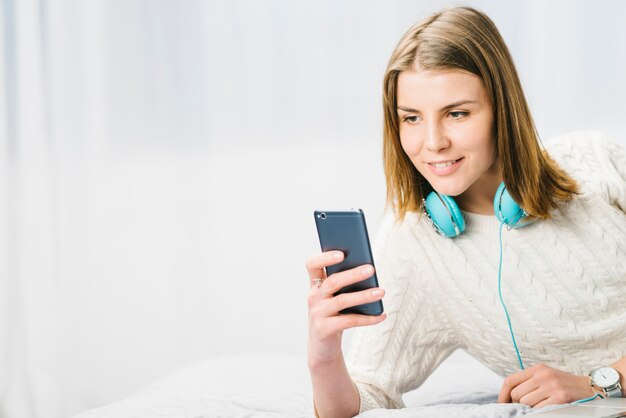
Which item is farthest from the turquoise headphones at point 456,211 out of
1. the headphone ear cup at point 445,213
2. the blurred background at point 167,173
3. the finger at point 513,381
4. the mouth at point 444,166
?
the blurred background at point 167,173

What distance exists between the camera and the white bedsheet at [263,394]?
1409 millimetres

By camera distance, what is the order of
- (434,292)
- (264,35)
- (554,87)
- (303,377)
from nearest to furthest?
1. (434,292)
2. (303,377)
3. (554,87)
4. (264,35)

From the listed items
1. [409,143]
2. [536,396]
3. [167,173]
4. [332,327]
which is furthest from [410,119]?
[167,173]

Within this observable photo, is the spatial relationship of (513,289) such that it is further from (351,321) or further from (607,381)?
(351,321)

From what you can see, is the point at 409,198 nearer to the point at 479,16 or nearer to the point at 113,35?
the point at 479,16

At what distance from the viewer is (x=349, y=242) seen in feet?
4.17

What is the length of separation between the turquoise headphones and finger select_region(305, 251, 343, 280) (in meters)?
0.32

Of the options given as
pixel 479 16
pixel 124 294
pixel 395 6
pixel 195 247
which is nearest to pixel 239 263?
pixel 195 247

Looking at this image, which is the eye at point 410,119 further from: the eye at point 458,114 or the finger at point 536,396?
the finger at point 536,396

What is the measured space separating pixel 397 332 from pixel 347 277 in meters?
0.40

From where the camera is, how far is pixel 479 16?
152 centimetres

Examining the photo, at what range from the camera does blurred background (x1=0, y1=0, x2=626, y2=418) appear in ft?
10.1

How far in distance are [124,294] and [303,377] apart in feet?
4.83

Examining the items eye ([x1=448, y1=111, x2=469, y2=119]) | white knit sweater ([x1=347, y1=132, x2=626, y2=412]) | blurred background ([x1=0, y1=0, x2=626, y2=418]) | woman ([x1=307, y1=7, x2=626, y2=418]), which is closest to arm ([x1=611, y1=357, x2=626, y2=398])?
woman ([x1=307, y1=7, x2=626, y2=418])
